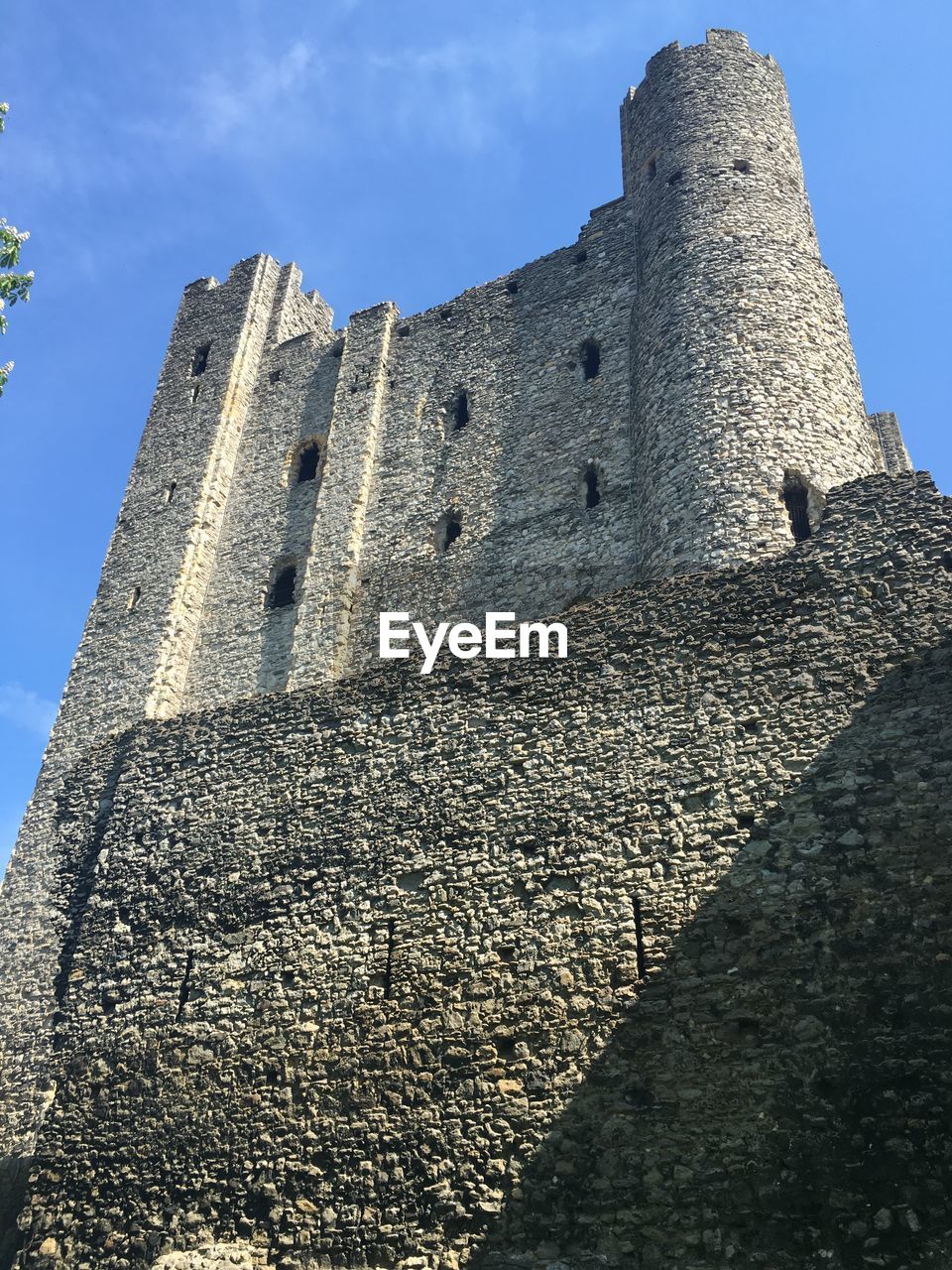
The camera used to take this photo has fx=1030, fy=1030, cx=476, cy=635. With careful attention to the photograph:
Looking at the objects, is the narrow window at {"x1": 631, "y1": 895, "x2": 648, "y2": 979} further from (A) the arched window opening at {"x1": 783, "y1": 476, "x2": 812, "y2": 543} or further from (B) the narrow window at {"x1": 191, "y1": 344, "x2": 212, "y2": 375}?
(B) the narrow window at {"x1": 191, "y1": 344, "x2": 212, "y2": 375}

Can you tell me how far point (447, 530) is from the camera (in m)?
20.3

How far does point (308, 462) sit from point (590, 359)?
25.2 ft

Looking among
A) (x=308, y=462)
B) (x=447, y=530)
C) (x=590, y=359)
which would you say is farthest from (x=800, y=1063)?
(x=308, y=462)

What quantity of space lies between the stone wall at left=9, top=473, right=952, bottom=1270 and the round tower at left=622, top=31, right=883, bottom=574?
400 cm

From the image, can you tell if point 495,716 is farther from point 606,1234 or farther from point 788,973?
point 606,1234

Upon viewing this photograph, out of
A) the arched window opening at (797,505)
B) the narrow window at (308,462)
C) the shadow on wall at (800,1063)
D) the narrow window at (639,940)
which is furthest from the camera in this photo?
the narrow window at (308,462)

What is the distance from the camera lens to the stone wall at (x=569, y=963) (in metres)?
7.64

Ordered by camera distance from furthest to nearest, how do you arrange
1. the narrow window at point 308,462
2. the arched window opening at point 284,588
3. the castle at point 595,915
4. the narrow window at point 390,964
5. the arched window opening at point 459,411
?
the narrow window at point 308,462 → the arched window opening at point 284,588 → the arched window opening at point 459,411 → the narrow window at point 390,964 → the castle at point 595,915

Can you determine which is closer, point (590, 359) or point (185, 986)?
point (185, 986)

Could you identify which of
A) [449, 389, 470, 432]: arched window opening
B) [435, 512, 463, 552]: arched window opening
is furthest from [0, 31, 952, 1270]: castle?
[449, 389, 470, 432]: arched window opening

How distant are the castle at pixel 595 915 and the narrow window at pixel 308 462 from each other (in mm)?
8919

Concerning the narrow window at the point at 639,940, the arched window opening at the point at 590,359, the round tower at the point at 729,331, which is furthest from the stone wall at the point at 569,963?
the arched window opening at the point at 590,359

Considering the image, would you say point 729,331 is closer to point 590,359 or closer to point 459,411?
point 590,359

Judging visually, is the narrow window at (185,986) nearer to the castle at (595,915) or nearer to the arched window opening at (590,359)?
the castle at (595,915)
